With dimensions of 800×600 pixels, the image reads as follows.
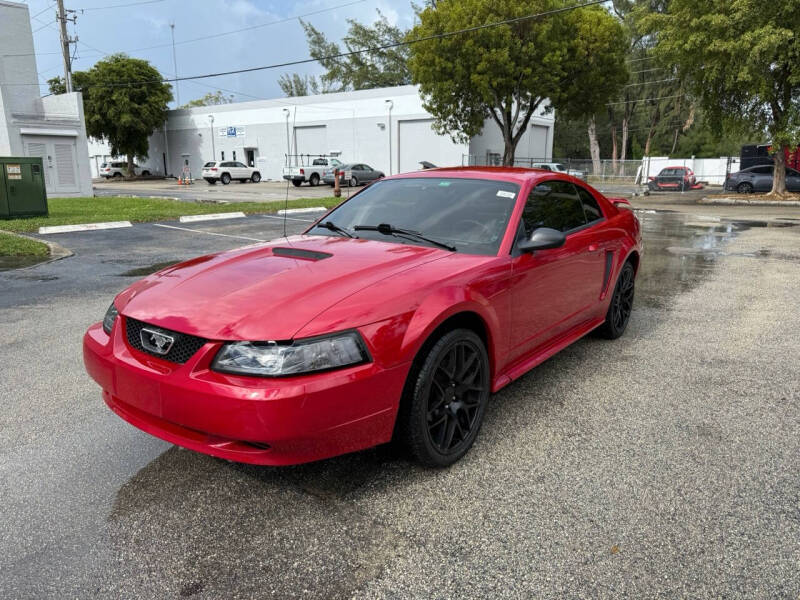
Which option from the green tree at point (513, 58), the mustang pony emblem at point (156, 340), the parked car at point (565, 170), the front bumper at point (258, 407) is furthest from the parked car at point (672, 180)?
the mustang pony emblem at point (156, 340)

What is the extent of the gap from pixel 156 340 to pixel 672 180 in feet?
115

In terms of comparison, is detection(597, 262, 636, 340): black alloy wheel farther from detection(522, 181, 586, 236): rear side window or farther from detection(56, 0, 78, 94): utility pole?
detection(56, 0, 78, 94): utility pole

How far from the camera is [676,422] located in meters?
3.67

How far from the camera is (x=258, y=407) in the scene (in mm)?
2371

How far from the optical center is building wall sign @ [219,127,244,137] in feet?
162

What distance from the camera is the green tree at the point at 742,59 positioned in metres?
21.4

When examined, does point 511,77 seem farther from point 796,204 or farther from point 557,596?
point 557,596

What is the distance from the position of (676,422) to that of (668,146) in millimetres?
74791

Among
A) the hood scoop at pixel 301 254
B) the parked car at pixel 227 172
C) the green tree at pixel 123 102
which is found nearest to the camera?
the hood scoop at pixel 301 254

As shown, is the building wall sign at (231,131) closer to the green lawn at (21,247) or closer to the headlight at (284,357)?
the green lawn at (21,247)

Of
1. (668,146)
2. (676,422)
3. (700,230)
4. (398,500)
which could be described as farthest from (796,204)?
(668,146)

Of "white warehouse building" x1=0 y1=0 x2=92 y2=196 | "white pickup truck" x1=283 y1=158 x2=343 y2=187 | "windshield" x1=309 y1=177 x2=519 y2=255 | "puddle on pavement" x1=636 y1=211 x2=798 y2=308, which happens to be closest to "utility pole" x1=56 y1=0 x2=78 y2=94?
"white warehouse building" x1=0 y1=0 x2=92 y2=196

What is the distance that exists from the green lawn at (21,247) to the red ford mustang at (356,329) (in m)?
7.94

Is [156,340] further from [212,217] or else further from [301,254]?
[212,217]
